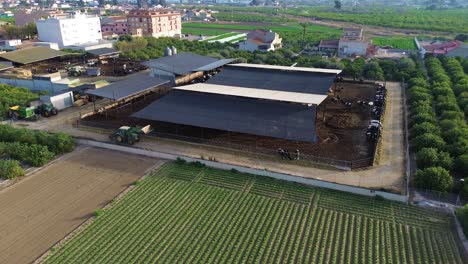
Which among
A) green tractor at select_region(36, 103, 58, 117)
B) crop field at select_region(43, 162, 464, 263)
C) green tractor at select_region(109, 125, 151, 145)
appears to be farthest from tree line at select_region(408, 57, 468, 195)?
green tractor at select_region(36, 103, 58, 117)

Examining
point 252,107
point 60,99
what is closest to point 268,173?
point 252,107

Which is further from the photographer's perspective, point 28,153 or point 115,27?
point 115,27

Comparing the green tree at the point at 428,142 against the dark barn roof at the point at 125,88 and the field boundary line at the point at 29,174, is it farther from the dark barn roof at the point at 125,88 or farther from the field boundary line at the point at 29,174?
the field boundary line at the point at 29,174

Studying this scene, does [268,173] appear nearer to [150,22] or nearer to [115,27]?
[150,22]

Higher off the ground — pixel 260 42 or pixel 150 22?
pixel 150 22

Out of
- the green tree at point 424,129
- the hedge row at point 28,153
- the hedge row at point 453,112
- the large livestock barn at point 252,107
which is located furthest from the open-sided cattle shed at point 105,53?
the green tree at point 424,129

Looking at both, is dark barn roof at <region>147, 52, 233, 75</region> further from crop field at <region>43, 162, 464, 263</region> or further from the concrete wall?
crop field at <region>43, 162, 464, 263</region>

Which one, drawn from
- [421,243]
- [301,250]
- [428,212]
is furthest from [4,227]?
[428,212]

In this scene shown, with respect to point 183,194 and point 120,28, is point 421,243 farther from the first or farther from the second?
point 120,28
